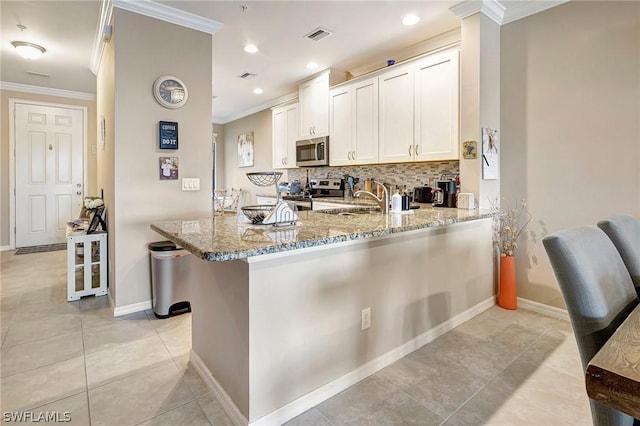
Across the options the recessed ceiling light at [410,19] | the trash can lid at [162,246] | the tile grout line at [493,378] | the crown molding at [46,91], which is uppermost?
the crown molding at [46,91]

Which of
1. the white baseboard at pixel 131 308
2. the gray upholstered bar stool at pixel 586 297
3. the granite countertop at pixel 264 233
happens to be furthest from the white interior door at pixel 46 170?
the gray upholstered bar stool at pixel 586 297

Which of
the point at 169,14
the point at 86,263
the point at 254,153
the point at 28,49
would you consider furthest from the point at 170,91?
the point at 254,153

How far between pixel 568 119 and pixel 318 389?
2795 millimetres

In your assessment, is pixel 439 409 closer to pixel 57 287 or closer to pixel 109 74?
pixel 109 74

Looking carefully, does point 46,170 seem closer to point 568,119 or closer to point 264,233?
point 264,233

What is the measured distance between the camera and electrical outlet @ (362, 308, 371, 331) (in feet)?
6.29

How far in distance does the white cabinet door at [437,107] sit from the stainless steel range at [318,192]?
1594mm

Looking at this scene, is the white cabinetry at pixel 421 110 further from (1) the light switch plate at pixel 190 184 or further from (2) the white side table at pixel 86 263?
(2) the white side table at pixel 86 263

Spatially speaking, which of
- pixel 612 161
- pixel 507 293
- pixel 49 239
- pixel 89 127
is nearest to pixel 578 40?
pixel 612 161

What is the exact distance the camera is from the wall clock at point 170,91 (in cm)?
290

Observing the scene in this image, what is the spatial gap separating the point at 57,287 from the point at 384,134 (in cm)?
389

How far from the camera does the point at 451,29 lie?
10.6ft

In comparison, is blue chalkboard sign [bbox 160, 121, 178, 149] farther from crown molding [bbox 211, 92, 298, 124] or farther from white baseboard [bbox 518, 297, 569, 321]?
white baseboard [bbox 518, 297, 569, 321]

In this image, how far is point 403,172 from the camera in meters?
4.08
